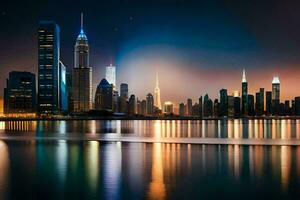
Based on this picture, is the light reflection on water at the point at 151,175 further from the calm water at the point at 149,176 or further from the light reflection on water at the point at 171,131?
the light reflection on water at the point at 171,131

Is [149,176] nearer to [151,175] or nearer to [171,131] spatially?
[151,175]

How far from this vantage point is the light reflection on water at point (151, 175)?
60.3ft

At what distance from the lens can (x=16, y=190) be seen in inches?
737

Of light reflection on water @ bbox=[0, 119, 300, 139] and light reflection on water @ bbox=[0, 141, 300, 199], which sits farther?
light reflection on water @ bbox=[0, 119, 300, 139]

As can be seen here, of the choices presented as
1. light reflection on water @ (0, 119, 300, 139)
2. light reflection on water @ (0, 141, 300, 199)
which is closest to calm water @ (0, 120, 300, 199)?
light reflection on water @ (0, 141, 300, 199)

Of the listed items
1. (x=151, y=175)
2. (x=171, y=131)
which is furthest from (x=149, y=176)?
(x=171, y=131)

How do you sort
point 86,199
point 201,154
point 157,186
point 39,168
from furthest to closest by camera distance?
point 201,154 → point 39,168 → point 157,186 → point 86,199

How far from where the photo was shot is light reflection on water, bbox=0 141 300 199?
723 inches

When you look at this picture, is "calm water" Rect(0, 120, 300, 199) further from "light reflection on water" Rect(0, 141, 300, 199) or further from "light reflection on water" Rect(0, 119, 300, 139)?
"light reflection on water" Rect(0, 119, 300, 139)

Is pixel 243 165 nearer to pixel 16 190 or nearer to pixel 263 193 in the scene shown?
pixel 263 193

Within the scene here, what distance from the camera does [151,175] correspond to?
23250 mm

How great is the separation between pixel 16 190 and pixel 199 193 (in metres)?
7.77

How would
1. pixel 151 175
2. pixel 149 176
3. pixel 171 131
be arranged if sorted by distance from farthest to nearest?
pixel 171 131 < pixel 151 175 < pixel 149 176

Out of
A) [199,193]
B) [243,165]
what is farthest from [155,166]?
[199,193]
